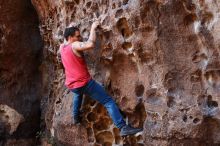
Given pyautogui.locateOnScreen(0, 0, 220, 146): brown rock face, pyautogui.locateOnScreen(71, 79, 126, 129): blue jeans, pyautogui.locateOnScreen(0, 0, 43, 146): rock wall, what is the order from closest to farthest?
pyautogui.locateOnScreen(0, 0, 220, 146): brown rock face
pyautogui.locateOnScreen(71, 79, 126, 129): blue jeans
pyautogui.locateOnScreen(0, 0, 43, 146): rock wall

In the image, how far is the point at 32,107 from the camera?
6688 millimetres

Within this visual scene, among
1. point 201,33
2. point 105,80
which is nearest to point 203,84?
point 201,33

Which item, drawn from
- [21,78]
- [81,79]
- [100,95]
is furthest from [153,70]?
[21,78]

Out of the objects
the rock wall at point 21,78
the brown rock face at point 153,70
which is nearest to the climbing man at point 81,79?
the brown rock face at point 153,70

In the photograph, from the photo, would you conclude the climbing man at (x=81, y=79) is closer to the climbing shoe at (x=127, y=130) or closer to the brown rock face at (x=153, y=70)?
the climbing shoe at (x=127, y=130)

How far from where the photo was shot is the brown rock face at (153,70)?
158 inches

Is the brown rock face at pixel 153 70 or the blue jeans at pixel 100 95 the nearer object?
the brown rock face at pixel 153 70

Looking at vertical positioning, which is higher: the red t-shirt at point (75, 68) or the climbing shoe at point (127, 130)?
the red t-shirt at point (75, 68)

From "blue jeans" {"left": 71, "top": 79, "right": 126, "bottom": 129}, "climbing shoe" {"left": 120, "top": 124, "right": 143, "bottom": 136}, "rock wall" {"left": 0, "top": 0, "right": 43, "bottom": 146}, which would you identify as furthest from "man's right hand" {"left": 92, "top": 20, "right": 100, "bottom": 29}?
"rock wall" {"left": 0, "top": 0, "right": 43, "bottom": 146}

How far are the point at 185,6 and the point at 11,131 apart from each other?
12.5 ft

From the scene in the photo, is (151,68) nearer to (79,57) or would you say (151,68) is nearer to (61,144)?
(79,57)

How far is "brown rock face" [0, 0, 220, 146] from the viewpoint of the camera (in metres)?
4.02

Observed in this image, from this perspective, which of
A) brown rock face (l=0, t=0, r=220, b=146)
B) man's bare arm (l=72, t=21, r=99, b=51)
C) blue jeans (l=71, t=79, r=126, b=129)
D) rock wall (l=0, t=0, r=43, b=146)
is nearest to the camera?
brown rock face (l=0, t=0, r=220, b=146)

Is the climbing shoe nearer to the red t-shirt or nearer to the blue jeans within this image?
the blue jeans
